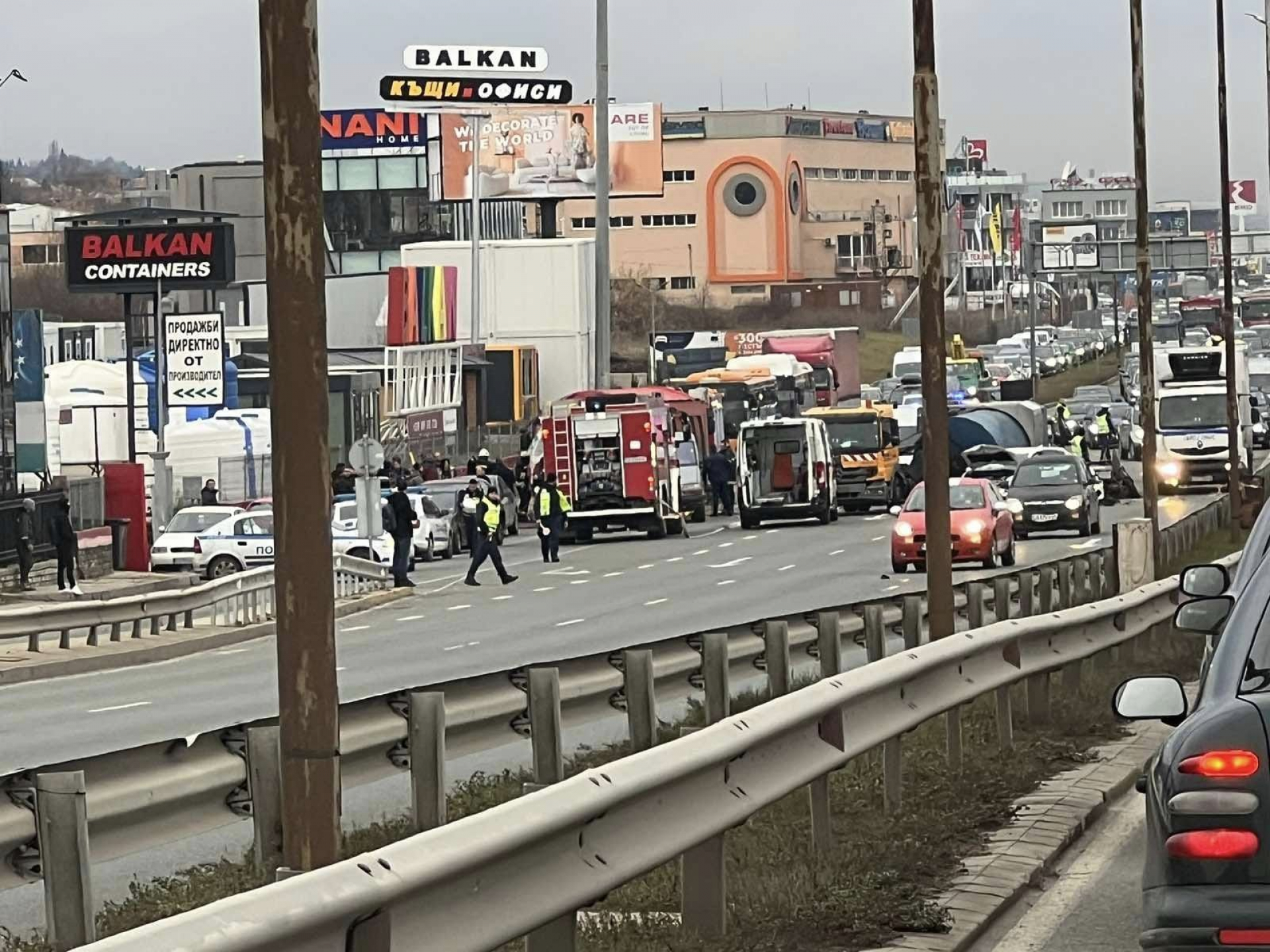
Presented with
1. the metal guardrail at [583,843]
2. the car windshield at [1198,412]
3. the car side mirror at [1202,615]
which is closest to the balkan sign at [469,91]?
the car windshield at [1198,412]

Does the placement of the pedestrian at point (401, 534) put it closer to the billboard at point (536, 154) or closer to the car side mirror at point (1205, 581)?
the car side mirror at point (1205, 581)

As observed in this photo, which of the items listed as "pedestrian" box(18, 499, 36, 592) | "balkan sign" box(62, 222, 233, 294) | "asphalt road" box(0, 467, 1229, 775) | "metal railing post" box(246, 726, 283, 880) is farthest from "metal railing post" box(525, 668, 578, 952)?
"balkan sign" box(62, 222, 233, 294)

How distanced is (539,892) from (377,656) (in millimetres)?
22129

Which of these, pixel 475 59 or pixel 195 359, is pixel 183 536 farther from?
pixel 475 59

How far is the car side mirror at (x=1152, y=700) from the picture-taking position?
23.9ft

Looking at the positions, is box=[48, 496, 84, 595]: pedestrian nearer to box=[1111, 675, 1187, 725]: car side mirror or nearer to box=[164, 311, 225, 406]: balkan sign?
box=[164, 311, 225, 406]: balkan sign

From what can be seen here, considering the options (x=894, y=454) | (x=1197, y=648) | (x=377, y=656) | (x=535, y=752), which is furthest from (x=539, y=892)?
(x=894, y=454)

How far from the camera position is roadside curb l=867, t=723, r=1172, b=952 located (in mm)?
9172

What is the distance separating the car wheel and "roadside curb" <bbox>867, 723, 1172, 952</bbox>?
34307mm

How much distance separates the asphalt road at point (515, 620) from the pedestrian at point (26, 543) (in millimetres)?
6609

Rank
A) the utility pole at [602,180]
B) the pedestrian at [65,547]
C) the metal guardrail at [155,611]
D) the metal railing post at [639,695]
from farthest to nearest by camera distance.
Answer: the utility pole at [602,180] → the pedestrian at [65,547] → the metal guardrail at [155,611] → the metal railing post at [639,695]

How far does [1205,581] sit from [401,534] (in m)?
33.4

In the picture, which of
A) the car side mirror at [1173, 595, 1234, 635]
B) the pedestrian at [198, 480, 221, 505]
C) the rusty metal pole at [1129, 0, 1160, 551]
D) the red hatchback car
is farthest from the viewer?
the pedestrian at [198, 480, 221, 505]

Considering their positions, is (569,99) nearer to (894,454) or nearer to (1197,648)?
(894,454)
